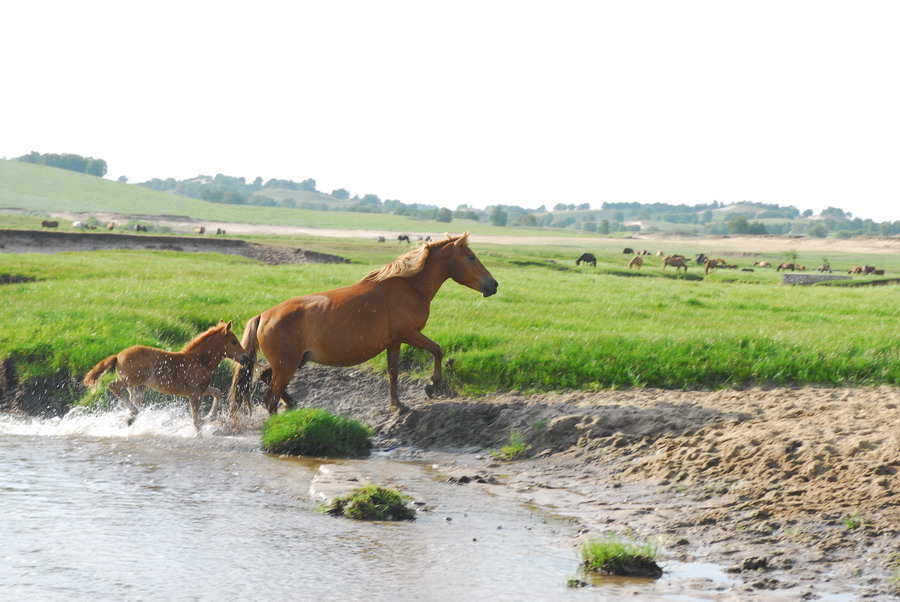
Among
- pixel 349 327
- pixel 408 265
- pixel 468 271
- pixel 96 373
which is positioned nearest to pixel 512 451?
pixel 349 327

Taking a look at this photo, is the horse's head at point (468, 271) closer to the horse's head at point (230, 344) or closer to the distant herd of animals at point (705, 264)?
the horse's head at point (230, 344)

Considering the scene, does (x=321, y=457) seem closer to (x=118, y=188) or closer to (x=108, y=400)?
(x=108, y=400)

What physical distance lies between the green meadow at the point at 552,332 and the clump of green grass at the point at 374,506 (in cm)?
506

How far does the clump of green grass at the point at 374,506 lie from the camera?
344 inches

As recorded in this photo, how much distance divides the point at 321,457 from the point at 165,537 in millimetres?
3557

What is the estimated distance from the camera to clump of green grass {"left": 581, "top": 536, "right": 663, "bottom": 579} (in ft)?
23.5

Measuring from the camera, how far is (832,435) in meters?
10.1

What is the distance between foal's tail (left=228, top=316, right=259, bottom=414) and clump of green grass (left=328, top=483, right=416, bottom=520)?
4521 millimetres

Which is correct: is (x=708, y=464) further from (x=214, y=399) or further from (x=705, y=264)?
(x=705, y=264)

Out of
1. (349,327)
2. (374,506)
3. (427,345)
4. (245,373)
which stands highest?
(349,327)

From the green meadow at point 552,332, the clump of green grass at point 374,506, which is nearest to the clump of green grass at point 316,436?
the green meadow at point 552,332

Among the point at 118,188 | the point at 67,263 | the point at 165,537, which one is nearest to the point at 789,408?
the point at 165,537

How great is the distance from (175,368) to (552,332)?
6.38 metres

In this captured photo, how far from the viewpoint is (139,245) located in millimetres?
53188
